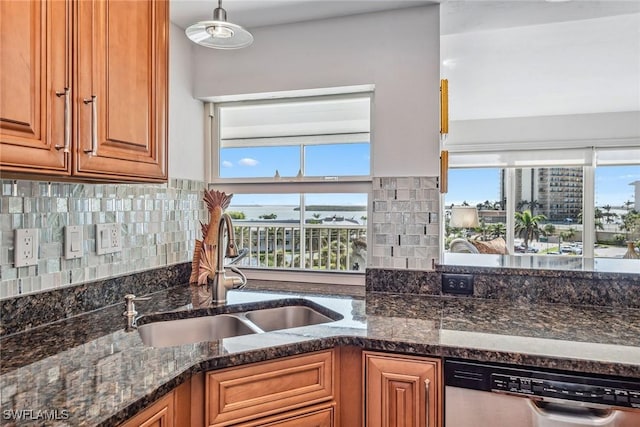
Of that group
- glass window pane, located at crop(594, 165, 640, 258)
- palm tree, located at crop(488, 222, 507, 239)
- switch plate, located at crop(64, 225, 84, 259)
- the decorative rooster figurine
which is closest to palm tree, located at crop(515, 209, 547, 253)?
palm tree, located at crop(488, 222, 507, 239)

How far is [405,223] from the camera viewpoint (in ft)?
6.67

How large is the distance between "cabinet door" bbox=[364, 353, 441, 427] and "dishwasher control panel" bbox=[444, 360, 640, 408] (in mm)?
66

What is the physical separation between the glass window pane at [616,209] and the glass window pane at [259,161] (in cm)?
501

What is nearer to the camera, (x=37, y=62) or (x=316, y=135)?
(x=37, y=62)

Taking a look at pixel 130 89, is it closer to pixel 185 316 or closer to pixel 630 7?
pixel 185 316

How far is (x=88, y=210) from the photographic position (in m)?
1.60

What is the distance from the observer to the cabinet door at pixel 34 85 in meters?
0.93

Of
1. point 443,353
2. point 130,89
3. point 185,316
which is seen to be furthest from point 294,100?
point 443,353

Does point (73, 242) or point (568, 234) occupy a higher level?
point (73, 242)

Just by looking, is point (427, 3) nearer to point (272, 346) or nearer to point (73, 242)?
point (272, 346)

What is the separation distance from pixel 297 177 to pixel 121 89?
1.18 metres

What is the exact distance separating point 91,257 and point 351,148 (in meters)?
1.38

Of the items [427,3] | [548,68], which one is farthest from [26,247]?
[548,68]

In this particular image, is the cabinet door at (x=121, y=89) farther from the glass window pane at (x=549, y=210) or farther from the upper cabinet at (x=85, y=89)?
the glass window pane at (x=549, y=210)
